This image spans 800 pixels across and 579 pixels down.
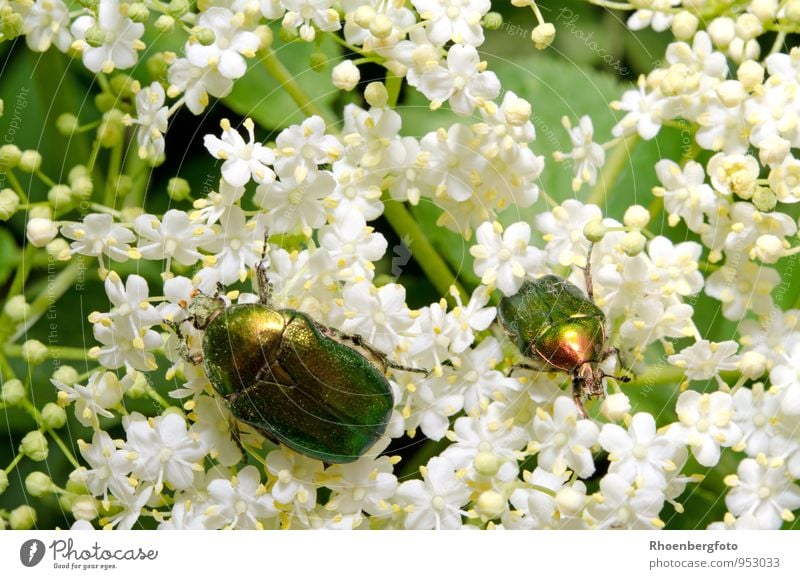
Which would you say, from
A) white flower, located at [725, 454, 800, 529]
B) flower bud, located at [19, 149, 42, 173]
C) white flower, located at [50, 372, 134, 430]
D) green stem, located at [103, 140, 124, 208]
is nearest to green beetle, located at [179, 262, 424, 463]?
white flower, located at [50, 372, 134, 430]

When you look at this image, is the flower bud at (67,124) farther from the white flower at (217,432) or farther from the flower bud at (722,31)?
the flower bud at (722,31)

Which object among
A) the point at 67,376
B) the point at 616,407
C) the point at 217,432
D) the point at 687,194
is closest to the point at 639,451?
the point at 616,407

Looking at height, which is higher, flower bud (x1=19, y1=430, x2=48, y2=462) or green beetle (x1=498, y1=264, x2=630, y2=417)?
green beetle (x1=498, y1=264, x2=630, y2=417)

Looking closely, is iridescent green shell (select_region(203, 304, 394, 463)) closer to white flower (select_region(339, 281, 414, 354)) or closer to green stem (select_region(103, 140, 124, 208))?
white flower (select_region(339, 281, 414, 354))

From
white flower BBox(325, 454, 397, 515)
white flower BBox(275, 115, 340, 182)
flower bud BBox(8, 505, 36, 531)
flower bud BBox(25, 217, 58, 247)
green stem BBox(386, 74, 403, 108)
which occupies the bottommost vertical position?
flower bud BBox(8, 505, 36, 531)

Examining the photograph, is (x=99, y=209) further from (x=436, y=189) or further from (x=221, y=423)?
(x=436, y=189)

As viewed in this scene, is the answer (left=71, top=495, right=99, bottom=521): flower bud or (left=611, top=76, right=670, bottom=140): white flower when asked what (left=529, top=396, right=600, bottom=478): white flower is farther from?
(left=71, top=495, right=99, bottom=521): flower bud

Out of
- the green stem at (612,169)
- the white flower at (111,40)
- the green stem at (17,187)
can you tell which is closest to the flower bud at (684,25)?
the green stem at (612,169)

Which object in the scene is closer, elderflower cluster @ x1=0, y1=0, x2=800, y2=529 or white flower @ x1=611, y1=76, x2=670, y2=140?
elderflower cluster @ x1=0, y1=0, x2=800, y2=529

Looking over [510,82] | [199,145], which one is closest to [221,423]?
[199,145]
